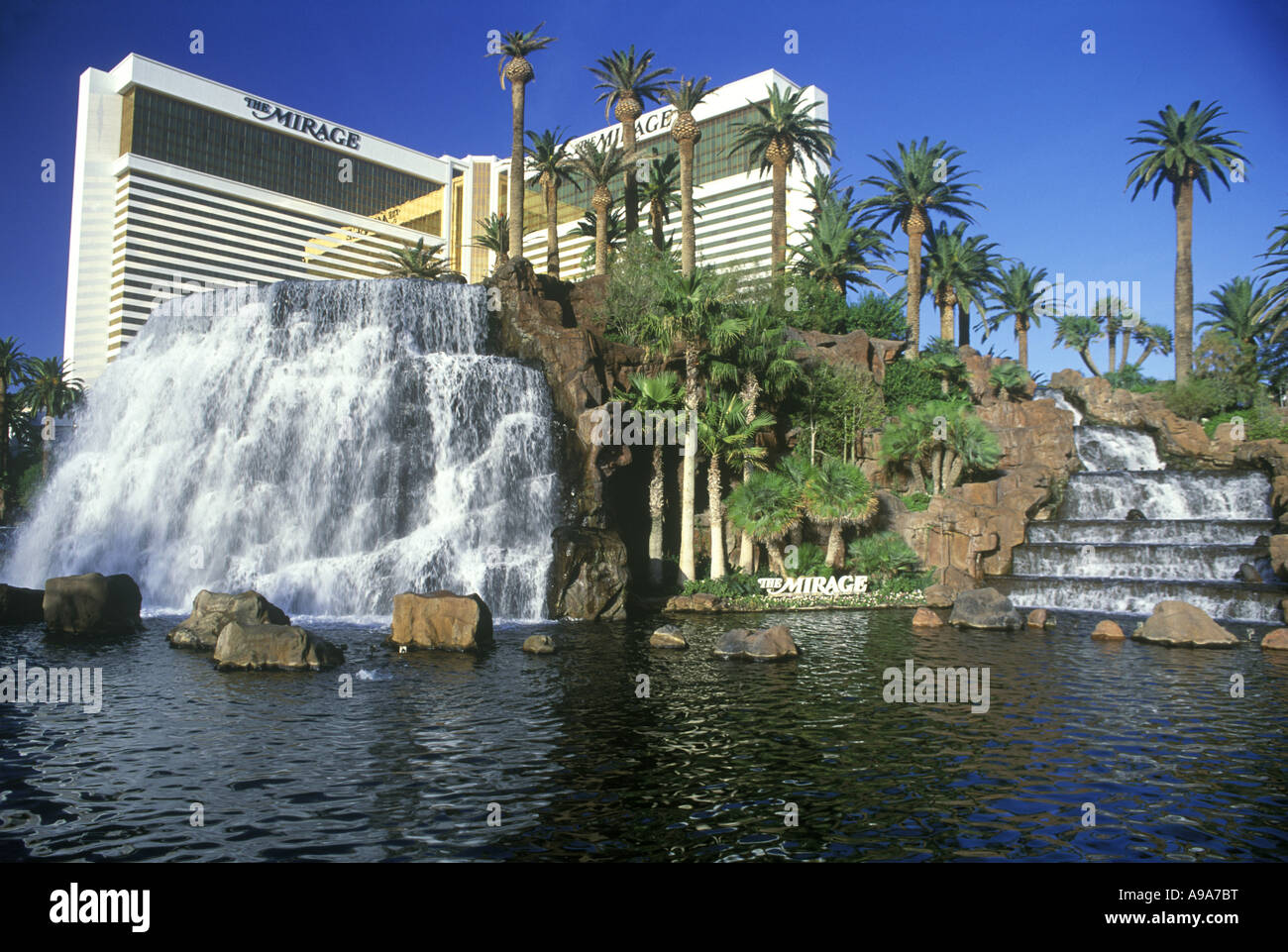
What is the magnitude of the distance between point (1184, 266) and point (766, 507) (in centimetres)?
3816

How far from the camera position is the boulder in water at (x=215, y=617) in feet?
60.9

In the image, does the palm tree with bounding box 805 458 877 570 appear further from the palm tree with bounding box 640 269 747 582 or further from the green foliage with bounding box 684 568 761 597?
the palm tree with bounding box 640 269 747 582

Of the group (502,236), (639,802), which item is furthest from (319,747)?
(502,236)

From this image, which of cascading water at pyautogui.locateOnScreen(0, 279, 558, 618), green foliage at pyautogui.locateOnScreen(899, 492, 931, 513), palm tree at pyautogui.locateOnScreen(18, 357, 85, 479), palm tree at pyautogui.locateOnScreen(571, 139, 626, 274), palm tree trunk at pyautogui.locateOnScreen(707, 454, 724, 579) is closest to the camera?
cascading water at pyautogui.locateOnScreen(0, 279, 558, 618)

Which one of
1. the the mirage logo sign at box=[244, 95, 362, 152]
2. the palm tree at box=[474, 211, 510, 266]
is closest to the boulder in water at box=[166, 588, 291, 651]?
the palm tree at box=[474, 211, 510, 266]

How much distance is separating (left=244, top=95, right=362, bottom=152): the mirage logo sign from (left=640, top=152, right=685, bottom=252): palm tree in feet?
349

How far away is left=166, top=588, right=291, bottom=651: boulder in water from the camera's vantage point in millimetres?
18562

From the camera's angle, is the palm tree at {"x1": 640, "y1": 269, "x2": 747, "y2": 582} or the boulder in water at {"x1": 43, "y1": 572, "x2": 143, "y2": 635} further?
the palm tree at {"x1": 640, "y1": 269, "x2": 747, "y2": 582}

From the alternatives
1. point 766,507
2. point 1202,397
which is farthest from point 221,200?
point 1202,397

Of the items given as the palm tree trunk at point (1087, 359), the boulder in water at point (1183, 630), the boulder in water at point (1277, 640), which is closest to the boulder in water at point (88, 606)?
the boulder in water at point (1183, 630)

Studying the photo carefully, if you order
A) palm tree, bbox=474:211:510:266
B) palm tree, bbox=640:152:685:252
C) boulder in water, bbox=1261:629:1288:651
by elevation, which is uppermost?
palm tree, bbox=640:152:685:252

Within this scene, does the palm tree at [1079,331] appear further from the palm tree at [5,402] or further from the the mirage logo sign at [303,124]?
the the mirage logo sign at [303,124]

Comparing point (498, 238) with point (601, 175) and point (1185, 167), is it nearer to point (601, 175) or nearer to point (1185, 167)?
point (601, 175)

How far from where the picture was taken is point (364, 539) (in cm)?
2831
